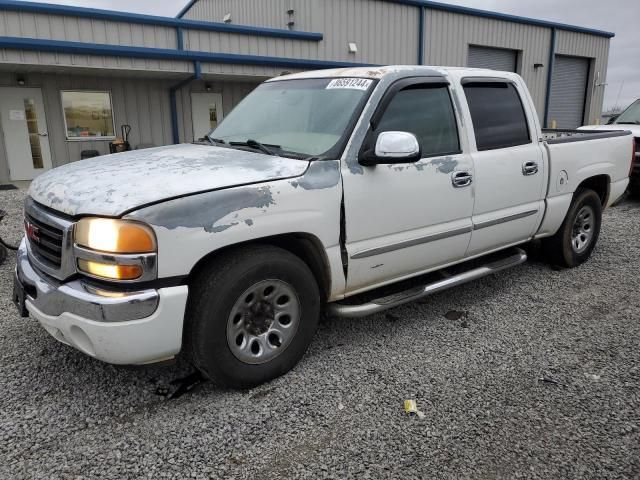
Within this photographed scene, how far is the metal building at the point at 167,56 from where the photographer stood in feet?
37.5

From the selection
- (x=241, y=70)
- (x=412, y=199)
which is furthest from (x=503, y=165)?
(x=241, y=70)

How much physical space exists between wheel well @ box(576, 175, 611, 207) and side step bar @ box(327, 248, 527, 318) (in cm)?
138

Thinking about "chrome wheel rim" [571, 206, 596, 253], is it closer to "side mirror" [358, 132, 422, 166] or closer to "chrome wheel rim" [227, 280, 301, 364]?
"side mirror" [358, 132, 422, 166]

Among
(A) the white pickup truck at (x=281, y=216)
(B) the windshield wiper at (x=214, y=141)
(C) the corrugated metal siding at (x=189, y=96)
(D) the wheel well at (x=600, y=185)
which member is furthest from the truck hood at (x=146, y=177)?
(C) the corrugated metal siding at (x=189, y=96)

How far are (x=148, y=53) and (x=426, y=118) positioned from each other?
10366 millimetres

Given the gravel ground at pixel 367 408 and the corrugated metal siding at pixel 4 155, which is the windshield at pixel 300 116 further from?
the corrugated metal siding at pixel 4 155

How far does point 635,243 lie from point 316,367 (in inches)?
200

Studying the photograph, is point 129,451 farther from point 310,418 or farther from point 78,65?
point 78,65

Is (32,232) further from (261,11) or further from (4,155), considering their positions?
(261,11)

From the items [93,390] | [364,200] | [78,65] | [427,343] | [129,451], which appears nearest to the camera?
[129,451]

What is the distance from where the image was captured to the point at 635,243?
20.8 feet

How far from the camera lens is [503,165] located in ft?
13.4

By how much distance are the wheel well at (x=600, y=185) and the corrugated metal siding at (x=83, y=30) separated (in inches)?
428

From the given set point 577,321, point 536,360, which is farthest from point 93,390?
point 577,321
